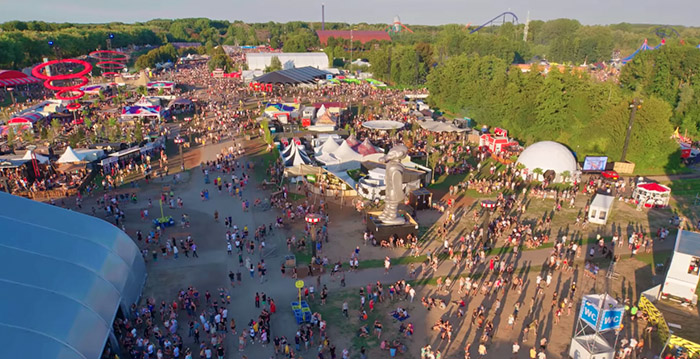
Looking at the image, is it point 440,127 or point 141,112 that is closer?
point 440,127

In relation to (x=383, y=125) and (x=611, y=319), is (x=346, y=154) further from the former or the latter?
(x=611, y=319)

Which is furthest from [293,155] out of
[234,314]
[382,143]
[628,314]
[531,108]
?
[531,108]

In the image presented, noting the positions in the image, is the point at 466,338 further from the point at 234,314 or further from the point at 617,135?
the point at 617,135

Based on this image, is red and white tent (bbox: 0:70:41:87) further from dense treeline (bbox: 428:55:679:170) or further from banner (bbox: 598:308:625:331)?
banner (bbox: 598:308:625:331)

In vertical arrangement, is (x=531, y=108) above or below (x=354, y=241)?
above

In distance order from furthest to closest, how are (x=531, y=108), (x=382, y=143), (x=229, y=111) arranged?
1. (x=229, y=111)
2. (x=531, y=108)
3. (x=382, y=143)

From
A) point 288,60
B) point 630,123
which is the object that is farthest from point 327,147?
point 288,60

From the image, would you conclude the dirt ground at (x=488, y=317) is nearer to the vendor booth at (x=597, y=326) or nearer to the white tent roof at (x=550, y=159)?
the vendor booth at (x=597, y=326)

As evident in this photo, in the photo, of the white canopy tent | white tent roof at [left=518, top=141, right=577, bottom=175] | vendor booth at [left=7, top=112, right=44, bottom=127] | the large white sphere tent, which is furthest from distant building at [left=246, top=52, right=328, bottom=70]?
the large white sphere tent
